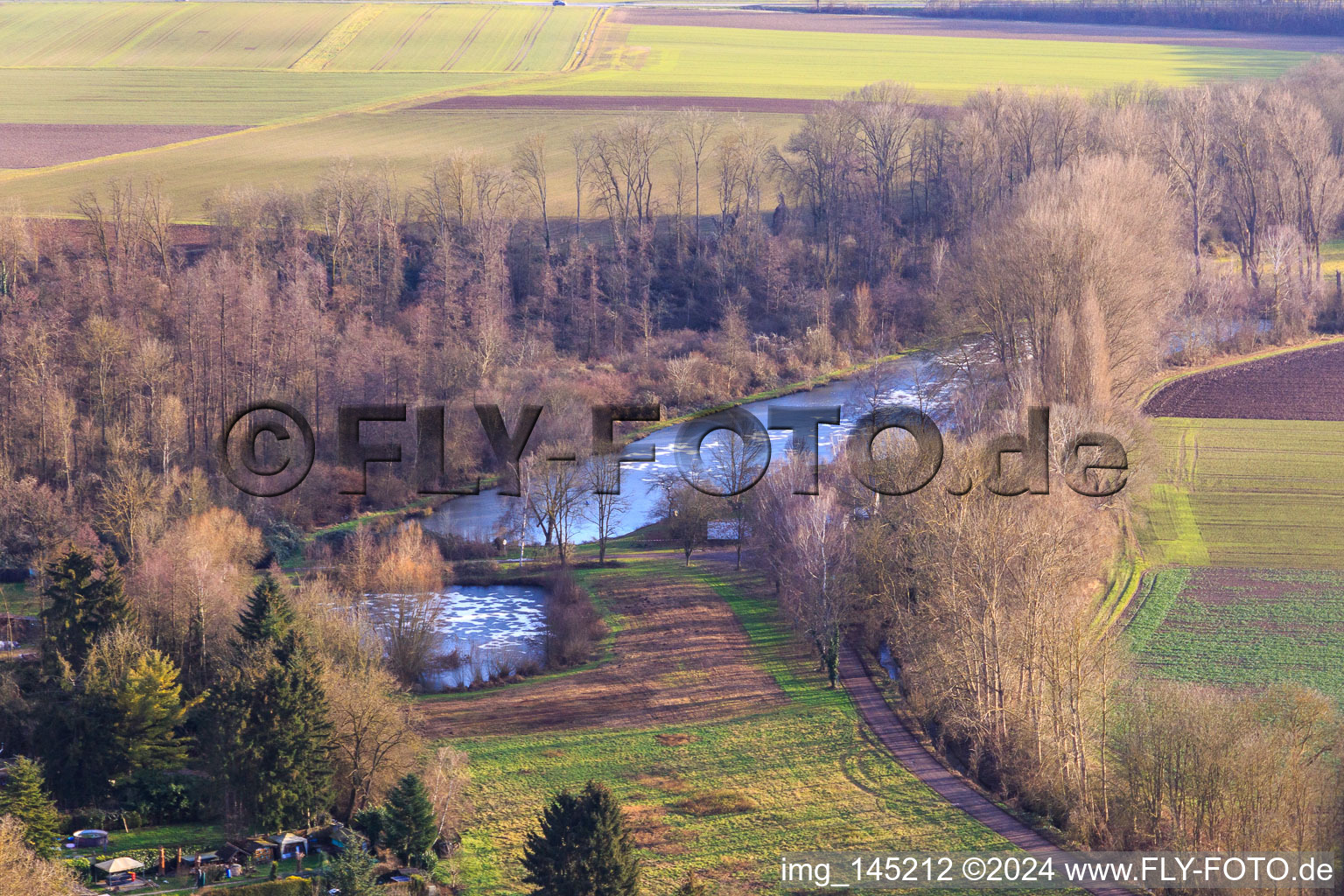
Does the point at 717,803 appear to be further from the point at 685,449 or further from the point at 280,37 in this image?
the point at 280,37

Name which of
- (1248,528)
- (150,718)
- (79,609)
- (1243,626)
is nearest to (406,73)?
(79,609)

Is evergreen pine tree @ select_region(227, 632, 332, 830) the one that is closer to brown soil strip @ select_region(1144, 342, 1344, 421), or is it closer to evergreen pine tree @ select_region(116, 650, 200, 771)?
evergreen pine tree @ select_region(116, 650, 200, 771)

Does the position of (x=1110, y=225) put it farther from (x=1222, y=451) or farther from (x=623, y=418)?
(x=623, y=418)

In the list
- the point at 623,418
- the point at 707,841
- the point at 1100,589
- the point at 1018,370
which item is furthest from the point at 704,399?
the point at 707,841

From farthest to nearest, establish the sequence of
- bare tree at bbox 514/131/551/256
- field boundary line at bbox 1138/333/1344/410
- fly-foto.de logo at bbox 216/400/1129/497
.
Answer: bare tree at bbox 514/131/551/256 < field boundary line at bbox 1138/333/1344/410 < fly-foto.de logo at bbox 216/400/1129/497

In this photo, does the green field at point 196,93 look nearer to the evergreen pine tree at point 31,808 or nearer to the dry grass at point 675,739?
the dry grass at point 675,739

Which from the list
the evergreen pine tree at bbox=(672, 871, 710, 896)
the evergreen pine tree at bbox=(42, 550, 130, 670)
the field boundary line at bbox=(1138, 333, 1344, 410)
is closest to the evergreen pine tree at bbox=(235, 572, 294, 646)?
the evergreen pine tree at bbox=(42, 550, 130, 670)

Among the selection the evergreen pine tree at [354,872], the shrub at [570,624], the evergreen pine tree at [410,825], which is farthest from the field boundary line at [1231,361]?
the evergreen pine tree at [354,872]
